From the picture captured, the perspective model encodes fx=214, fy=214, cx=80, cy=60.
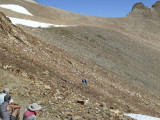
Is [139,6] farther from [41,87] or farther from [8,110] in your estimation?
[8,110]

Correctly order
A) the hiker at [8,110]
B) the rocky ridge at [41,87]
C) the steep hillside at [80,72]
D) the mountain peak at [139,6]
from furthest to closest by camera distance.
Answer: the mountain peak at [139,6] < the steep hillside at [80,72] < the rocky ridge at [41,87] < the hiker at [8,110]

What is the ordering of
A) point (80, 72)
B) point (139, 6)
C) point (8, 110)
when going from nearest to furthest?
point (8, 110) < point (80, 72) < point (139, 6)

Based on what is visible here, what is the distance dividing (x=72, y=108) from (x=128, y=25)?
55.0m

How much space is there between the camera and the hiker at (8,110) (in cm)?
688

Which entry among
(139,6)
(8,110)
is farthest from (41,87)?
(139,6)

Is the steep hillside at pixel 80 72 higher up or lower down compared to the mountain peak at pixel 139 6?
lower down

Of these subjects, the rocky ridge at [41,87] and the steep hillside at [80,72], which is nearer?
the rocky ridge at [41,87]

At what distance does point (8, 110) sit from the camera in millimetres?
6984

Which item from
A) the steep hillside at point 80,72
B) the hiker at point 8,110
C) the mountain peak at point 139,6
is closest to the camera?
the hiker at point 8,110

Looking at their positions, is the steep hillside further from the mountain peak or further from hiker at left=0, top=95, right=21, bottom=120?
the mountain peak

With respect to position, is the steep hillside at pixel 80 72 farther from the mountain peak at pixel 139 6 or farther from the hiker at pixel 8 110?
the mountain peak at pixel 139 6

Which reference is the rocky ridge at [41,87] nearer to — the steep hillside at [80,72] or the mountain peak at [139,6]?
the steep hillside at [80,72]

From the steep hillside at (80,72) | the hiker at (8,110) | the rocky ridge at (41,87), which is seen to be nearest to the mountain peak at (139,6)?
the steep hillside at (80,72)

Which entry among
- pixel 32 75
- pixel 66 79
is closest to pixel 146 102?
pixel 66 79
